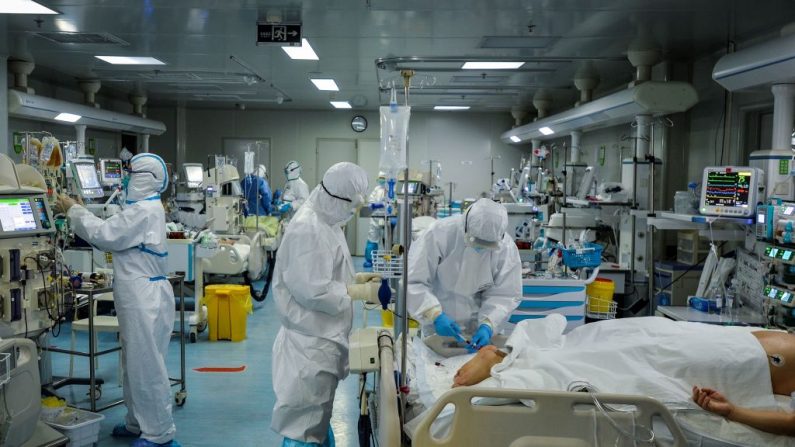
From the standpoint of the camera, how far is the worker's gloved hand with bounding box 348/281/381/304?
3.07 m

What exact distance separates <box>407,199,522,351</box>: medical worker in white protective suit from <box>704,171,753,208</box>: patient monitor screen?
2.13 metres

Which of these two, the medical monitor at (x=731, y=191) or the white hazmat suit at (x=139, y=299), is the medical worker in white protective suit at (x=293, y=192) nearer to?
the white hazmat suit at (x=139, y=299)

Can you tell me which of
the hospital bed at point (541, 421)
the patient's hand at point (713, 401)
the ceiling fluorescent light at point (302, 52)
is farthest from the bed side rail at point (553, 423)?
the ceiling fluorescent light at point (302, 52)

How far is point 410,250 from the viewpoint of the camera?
3.56 m

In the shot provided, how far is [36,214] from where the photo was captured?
371 cm

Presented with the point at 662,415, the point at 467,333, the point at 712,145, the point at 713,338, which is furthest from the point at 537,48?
the point at 662,415

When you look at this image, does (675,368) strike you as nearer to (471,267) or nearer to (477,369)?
(477,369)

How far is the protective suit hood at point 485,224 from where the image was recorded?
3277 mm

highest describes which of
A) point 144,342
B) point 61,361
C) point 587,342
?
point 587,342

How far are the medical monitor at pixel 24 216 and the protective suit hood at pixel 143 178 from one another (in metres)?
0.47

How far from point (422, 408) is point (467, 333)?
41.6 inches

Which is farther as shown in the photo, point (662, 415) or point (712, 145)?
point (712, 145)

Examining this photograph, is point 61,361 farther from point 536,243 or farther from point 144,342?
point 536,243

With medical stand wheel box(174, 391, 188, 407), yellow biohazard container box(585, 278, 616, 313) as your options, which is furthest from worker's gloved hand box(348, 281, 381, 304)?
yellow biohazard container box(585, 278, 616, 313)
